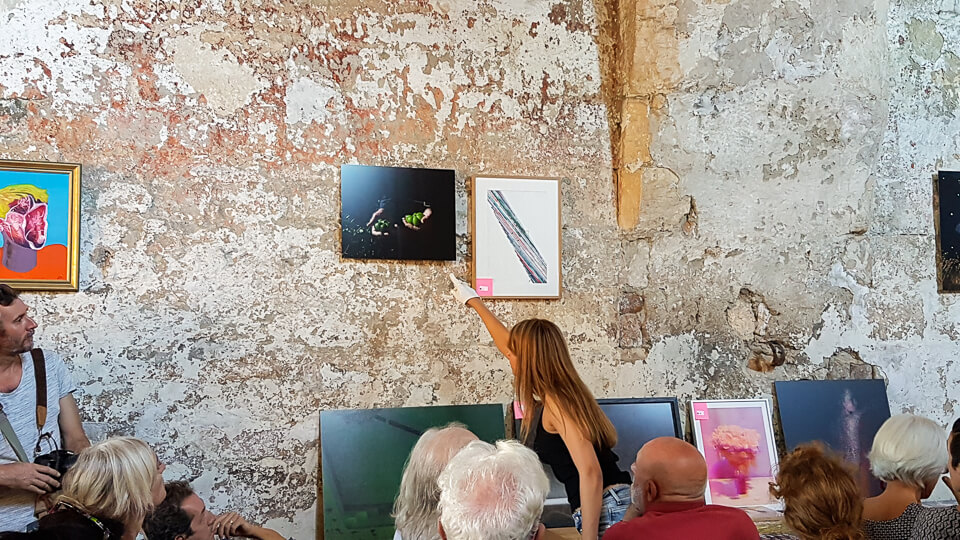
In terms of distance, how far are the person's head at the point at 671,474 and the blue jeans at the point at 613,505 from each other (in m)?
0.71

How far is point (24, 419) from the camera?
3289 mm

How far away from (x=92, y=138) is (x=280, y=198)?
900mm

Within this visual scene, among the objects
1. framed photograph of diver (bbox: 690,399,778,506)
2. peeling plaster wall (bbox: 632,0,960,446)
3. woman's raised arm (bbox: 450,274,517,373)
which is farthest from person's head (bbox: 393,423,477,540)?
framed photograph of diver (bbox: 690,399,778,506)

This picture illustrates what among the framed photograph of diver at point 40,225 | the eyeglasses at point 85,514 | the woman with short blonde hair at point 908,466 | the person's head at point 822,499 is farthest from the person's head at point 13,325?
the woman with short blonde hair at point 908,466

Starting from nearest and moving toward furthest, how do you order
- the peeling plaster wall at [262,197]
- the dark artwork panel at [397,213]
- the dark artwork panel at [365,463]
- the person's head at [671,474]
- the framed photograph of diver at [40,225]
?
the person's head at [671,474]
the framed photograph of diver at [40,225]
the peeling plaster wall at [262,197]
the dark artwork panel at [365,463]
the dark artwork panel at [397,213]

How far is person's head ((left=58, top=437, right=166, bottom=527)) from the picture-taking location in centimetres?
241

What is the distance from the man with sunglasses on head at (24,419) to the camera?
301 cm

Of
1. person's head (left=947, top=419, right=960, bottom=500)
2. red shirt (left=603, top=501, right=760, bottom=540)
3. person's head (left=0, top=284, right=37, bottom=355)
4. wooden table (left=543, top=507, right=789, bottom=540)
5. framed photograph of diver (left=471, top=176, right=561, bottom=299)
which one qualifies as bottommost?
wooden table (left=543, top=507, right=789, bottom=540)

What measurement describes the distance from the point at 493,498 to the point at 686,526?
0.79 m

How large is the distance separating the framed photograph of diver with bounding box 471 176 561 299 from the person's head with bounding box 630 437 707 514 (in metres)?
1.98

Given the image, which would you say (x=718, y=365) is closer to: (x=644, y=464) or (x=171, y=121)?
(x=644, y=464)

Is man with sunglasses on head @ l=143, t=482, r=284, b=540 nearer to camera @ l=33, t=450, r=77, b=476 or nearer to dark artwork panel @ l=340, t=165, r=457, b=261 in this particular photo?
camera @ l=33, t=450, r=77, b=476

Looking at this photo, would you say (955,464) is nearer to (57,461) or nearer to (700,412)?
(700,412)

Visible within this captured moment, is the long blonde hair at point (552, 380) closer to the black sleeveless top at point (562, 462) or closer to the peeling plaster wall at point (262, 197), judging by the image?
the black sleeveless top at point (562, 462)
